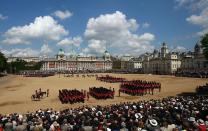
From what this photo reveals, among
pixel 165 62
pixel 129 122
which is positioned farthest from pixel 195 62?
pixel 129 122

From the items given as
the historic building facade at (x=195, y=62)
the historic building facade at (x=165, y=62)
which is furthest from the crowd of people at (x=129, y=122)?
the historic building facade at (x=165, y=62)

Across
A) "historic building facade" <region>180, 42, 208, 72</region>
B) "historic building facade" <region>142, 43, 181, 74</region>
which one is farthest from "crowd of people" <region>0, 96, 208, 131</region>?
"historic building facade" <region>142, 43, 181, 74</region>

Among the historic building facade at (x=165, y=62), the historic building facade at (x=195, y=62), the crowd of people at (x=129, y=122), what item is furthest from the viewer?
the historic building facade at (x=165, y=62)

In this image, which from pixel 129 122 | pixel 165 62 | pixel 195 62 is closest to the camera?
pixel 129 122

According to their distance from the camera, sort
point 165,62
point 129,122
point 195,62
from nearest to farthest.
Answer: point 129,122, point 195,62, point 165,62

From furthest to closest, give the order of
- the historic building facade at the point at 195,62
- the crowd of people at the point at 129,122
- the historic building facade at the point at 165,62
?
the historic building facade at the point at 165,62 < the historic building facade at the point at 195,62 < the crowd of people at the point at 129,122

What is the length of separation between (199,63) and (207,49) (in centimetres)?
10028

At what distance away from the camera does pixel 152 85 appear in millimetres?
47625

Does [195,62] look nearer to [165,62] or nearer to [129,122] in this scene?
[165,62]

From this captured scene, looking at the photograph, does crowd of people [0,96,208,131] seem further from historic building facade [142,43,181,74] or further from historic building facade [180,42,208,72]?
historic building facade [142,43,181,74]

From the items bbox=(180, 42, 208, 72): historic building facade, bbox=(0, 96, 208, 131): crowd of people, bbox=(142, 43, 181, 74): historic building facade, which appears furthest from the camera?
bbox=(142, 43, 181, 74): historic building facade

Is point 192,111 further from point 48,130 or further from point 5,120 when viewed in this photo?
point 5,120

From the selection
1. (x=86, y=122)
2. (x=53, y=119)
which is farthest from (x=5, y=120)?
(x=86, y=122)

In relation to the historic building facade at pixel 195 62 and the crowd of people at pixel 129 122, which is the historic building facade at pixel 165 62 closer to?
the historic building facade at pixel 195 62
